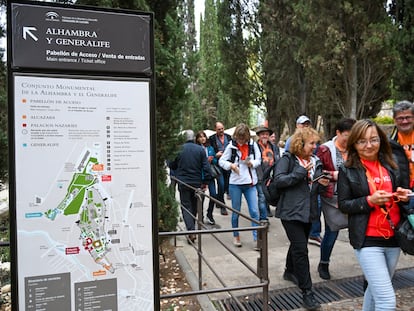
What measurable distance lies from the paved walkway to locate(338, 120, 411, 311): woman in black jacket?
1.15 m

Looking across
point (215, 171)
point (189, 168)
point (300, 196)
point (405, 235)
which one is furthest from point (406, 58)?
point (405, 235)

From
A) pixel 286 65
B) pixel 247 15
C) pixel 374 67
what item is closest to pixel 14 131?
pixel 374 67

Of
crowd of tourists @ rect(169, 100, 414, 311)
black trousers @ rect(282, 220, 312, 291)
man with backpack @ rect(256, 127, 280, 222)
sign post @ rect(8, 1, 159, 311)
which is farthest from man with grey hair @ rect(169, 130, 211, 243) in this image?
sign post @ rect(8, 1, 159, 311)

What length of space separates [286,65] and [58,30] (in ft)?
68.6

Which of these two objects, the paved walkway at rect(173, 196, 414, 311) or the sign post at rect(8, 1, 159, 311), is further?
the paved walkway at rect(173, 196, 414, 311)

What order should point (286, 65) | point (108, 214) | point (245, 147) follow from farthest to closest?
point (286, 65), point (245, 147), point (108, 214)

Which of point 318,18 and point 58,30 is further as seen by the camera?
point 318,18

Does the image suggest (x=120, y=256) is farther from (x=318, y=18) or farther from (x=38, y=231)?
(x=318, y=18)

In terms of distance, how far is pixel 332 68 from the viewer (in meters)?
16.0

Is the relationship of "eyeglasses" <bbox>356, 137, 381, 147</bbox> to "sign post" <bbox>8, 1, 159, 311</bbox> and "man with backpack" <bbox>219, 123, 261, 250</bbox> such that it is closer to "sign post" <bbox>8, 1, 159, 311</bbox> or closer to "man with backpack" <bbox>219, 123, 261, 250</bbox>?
"sign post" <bbox>8, 1, 159, 311</bbox>

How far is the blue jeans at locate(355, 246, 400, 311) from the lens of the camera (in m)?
2.44

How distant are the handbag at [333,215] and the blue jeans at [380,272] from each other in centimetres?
115

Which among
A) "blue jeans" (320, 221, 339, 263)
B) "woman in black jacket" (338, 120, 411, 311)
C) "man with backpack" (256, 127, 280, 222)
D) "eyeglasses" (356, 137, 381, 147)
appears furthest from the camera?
"man with backpack" (256, 127, 280, 222)

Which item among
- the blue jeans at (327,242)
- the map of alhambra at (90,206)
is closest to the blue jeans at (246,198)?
the blue jeans at (327,242)
